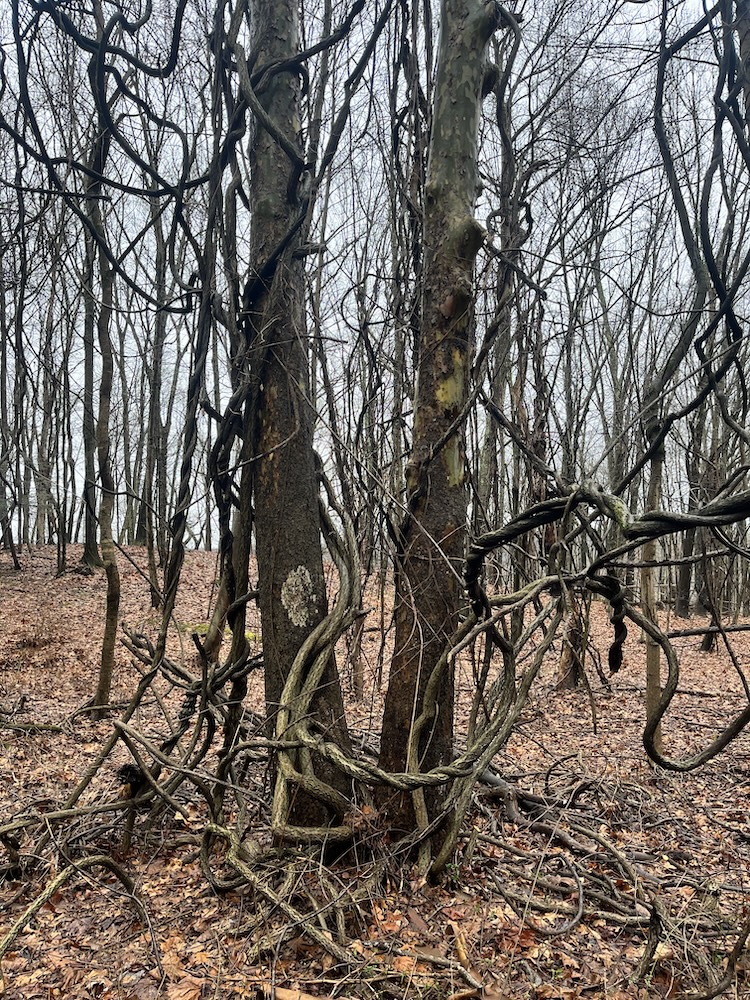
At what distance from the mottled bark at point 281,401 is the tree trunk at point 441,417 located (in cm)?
39

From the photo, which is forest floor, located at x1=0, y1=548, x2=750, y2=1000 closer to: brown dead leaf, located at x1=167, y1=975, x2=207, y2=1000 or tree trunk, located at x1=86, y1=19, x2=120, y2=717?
brown dead leaf, located at x1=167, y1=975, x2=207, y2=1000

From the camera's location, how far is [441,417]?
117 inches

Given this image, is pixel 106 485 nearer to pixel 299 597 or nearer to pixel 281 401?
pixel 281 401

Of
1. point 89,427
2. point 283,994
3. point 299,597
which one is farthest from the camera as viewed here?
point 89,427

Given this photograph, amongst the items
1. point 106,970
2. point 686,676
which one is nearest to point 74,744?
point 106,970

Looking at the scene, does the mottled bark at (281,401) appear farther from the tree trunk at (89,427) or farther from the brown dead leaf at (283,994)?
the tree trunk at (89,427)

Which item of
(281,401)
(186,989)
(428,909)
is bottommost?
(186,989)

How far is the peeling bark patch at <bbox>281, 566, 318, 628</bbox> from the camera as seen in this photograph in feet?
10.1

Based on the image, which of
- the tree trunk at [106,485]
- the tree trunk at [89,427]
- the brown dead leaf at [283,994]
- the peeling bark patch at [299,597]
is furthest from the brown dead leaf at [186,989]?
the tree trunk at [89,427]

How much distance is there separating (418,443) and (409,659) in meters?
0.99

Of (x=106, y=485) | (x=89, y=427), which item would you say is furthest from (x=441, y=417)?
(x=89, y=427)

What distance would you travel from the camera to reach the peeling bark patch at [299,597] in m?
3.07

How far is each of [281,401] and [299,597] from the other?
0.95 m

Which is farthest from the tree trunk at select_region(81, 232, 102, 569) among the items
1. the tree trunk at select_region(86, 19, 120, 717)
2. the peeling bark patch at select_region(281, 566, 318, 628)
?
the peeling bark patch at select_region(281, 566, 318, 628)
